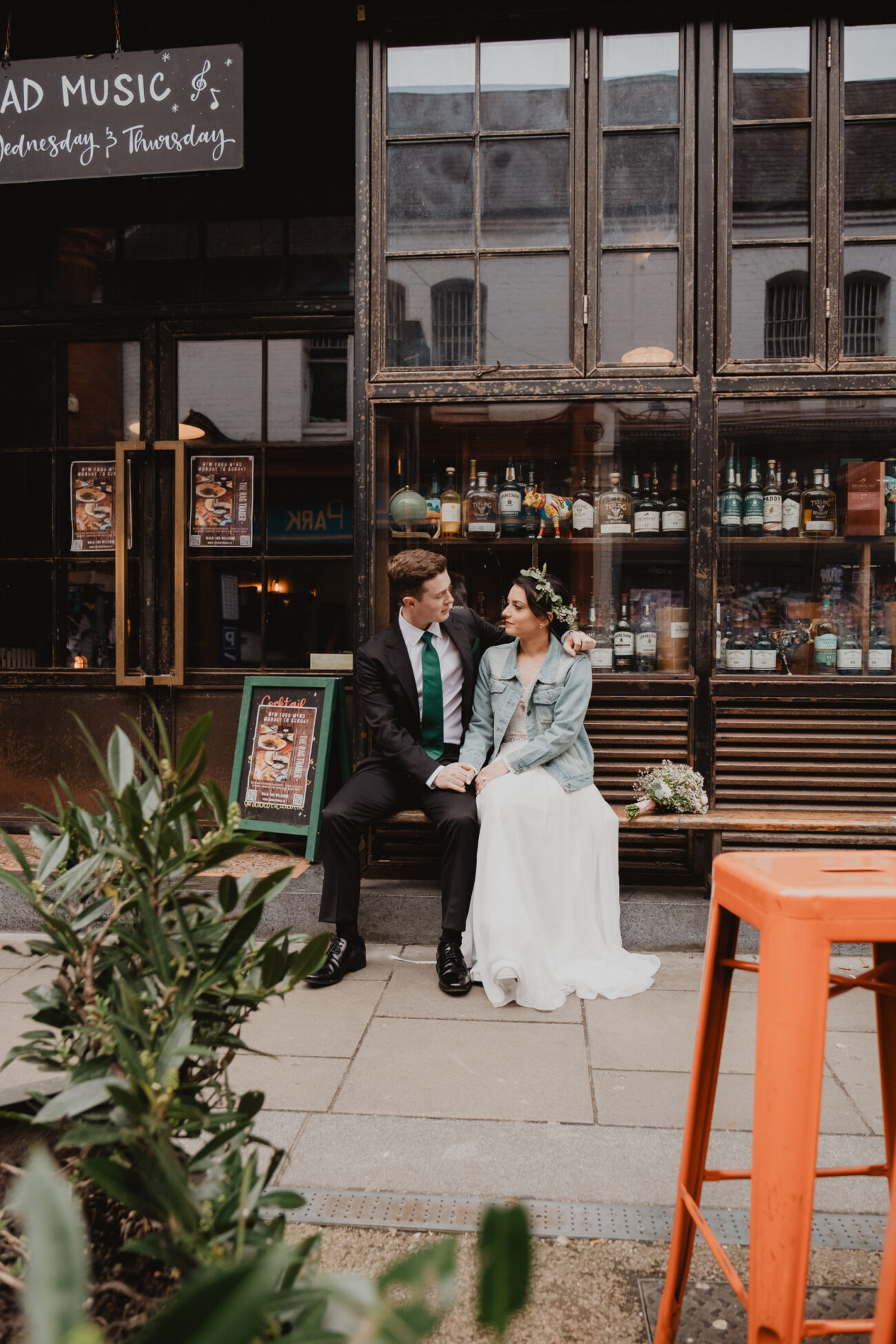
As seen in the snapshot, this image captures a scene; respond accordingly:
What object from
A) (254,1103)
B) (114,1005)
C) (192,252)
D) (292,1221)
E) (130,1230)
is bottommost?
(292,1221)

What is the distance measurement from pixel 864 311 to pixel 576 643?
86.3 inches

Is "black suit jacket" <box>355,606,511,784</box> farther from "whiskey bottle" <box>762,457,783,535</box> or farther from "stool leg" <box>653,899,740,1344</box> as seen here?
"stool leg" <box>653,899,740,1344</box>

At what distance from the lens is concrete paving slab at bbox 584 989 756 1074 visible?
124 inches

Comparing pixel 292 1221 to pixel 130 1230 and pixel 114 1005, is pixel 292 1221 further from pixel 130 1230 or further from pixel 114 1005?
pixel 114 1005

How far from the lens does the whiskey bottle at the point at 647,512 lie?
4.74 meters

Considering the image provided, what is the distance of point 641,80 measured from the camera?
4410 mm

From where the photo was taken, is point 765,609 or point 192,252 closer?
point 765,609

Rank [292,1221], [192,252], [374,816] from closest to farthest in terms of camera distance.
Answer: [292,1221], [374,816], [192,252]

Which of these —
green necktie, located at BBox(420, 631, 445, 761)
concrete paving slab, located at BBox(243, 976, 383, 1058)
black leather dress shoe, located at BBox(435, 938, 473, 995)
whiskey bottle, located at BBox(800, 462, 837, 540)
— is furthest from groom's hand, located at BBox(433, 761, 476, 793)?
whiskey bottle, located at BBox(800, 462, 837, 540)

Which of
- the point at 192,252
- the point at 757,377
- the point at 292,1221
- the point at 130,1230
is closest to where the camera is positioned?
the point at 130,1230

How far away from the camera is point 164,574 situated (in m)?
5.36

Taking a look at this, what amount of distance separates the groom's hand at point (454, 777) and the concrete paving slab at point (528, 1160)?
158 cm

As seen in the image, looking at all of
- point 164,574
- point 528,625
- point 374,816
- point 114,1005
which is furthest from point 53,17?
point 114,1005

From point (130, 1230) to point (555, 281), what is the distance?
14.3 feet
